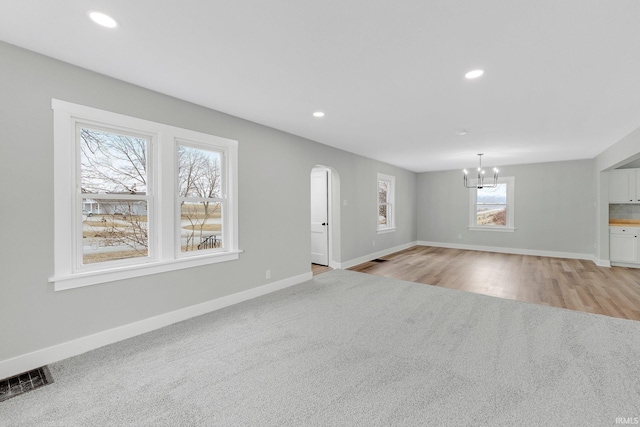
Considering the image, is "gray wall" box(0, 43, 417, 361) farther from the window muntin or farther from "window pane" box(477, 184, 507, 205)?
"window pane" box(477, 184, 507, 205)

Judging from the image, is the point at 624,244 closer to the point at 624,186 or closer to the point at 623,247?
the point at 623,247

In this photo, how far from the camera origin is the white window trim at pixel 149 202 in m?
2.26

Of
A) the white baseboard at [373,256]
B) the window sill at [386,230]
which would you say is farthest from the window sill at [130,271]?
the window sill at [386,230]

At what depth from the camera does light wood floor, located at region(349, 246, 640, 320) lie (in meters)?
3.69

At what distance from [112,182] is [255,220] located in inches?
65.5

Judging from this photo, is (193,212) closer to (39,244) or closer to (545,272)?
(39,244)

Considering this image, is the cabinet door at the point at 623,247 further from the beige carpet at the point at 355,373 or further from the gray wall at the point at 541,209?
the beige carpet at the point at 355,373

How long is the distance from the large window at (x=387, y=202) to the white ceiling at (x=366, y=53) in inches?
149

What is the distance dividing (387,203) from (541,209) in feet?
12.5

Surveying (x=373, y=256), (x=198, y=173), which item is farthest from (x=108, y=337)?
(x=373, y=256)

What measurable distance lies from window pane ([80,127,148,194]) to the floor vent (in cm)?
148

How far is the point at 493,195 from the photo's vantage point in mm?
7621

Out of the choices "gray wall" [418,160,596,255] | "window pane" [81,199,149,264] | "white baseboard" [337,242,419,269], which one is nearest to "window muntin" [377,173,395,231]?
"white baseboard" [337,242,419,269]

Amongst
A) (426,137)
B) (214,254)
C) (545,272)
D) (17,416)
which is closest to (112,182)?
(214,254)
